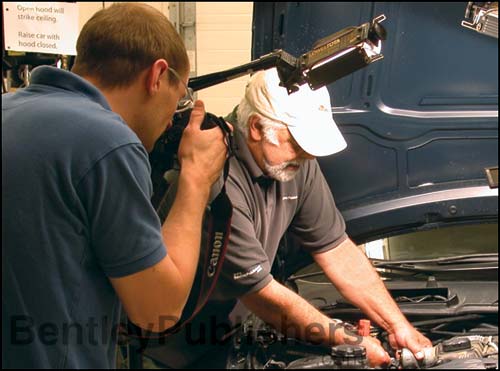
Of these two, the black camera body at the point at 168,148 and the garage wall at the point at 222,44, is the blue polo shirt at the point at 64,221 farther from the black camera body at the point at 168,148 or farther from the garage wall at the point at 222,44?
the garage wall at the point at 222,44

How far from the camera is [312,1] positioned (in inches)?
79.1

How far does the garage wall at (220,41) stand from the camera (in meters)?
1.79

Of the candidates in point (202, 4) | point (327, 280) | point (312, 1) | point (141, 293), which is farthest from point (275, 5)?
point (141, 293)

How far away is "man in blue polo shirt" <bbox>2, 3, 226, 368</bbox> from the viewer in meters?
1.03

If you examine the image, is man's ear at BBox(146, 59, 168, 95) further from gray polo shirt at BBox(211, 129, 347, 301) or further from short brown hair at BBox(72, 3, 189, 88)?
gray polo shirt at BBox(211, 129, 347, 301)

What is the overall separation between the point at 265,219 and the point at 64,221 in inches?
35.8

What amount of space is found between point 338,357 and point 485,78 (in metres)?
1.01

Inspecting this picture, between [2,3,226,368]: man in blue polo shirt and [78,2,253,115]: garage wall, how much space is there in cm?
54

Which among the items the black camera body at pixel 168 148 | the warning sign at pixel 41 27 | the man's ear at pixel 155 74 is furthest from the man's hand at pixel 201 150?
the warning sign at pixel 41 27

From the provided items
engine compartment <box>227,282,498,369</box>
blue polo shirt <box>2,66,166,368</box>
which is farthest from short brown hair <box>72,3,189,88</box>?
engine compartment <box>227,282,498,369</box>

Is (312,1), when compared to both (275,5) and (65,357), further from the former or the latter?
(65,357)

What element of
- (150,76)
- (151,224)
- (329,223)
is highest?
(150,76)

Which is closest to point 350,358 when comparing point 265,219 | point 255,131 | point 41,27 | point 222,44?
point 265,219

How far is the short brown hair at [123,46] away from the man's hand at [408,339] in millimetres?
965
